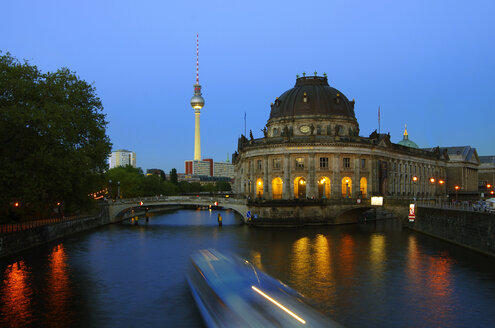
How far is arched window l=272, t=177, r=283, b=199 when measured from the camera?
93688mm

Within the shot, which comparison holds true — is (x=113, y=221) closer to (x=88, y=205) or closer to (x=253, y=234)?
(x=88, y=205)

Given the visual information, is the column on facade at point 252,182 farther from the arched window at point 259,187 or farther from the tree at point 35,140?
the tree at point 35,140

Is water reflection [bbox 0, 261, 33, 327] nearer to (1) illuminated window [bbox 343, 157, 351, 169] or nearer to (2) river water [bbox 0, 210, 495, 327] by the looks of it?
(2) river water [bbox 0, 210, 495, 327]

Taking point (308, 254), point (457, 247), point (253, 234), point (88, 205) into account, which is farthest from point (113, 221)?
point (457, 247)

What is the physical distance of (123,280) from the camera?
125ft

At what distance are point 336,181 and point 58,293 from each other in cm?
6360

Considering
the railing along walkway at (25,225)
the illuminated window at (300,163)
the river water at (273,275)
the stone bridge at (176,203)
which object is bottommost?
the river water at (273,275)

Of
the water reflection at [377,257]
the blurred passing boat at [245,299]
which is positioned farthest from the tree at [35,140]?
the water reflection at [377,257]

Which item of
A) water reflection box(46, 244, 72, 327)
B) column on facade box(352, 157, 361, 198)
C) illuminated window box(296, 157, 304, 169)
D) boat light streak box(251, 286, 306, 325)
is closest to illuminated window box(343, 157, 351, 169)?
column on facade box(352, 157, 361, 198)

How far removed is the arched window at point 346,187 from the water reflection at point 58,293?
57.0 metres

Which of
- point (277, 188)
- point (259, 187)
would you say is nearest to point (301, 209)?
point (277, 188)

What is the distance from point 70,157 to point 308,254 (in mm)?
27913

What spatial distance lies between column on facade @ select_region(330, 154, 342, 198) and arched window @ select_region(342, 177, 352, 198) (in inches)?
108

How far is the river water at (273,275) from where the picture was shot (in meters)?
28.3
